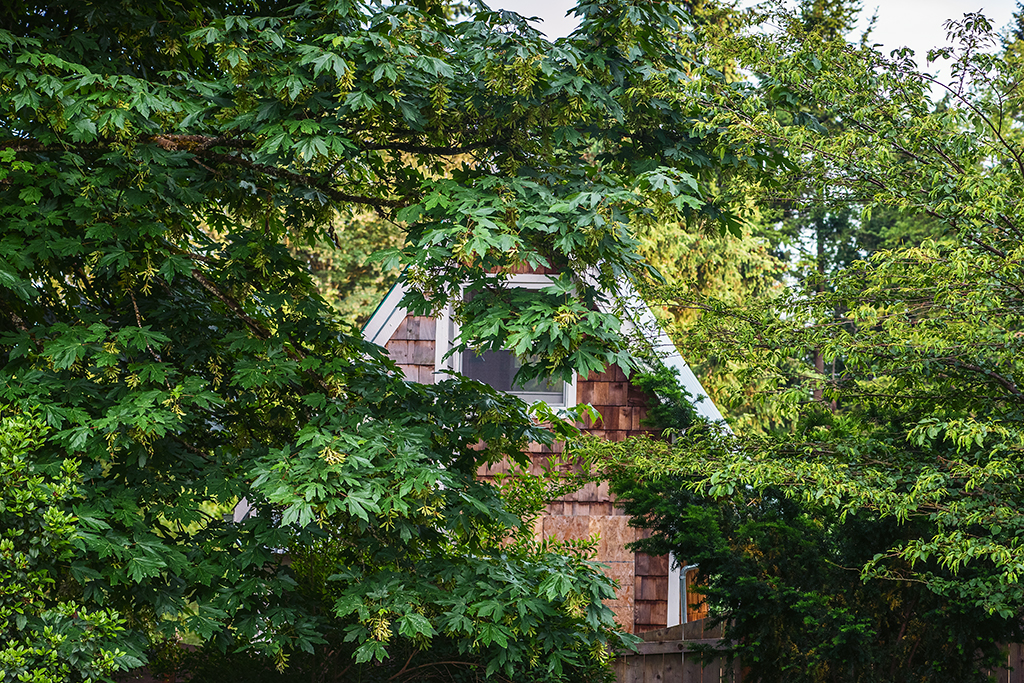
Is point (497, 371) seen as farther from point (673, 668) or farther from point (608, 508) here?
point (673, 668)

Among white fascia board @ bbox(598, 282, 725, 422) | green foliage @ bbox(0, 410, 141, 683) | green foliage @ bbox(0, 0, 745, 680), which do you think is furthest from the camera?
white fascia board @ bbox(598, 282, 725, 422)

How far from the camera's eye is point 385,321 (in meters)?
8.59

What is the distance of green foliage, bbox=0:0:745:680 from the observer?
418cm

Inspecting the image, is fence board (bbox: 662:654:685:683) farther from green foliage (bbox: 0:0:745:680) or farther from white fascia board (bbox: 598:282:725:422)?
green foliage (bbox: 0:0:745:680)

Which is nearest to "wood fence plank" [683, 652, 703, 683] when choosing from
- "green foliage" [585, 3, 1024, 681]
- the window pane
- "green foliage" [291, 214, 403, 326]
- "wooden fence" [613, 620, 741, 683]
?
"wooden fence" [613, 620, 741, 683]

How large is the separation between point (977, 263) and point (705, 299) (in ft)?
7.19

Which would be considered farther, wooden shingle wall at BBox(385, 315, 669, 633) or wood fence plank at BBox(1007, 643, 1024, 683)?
wooden shingle wall at BBox(385, 315, 669, 633)

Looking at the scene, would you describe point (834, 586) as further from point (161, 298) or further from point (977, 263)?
point (161, 298)

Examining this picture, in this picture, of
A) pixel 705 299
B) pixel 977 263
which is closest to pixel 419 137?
pixel 705 299

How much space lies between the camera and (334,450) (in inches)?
166

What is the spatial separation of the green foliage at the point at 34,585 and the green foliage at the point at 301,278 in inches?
11.6

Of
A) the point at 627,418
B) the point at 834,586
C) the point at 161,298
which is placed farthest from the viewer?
the point at 627,418

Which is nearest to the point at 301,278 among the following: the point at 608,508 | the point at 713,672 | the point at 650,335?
the point at 650,335

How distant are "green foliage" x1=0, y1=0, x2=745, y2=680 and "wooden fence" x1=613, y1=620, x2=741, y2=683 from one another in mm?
2342
